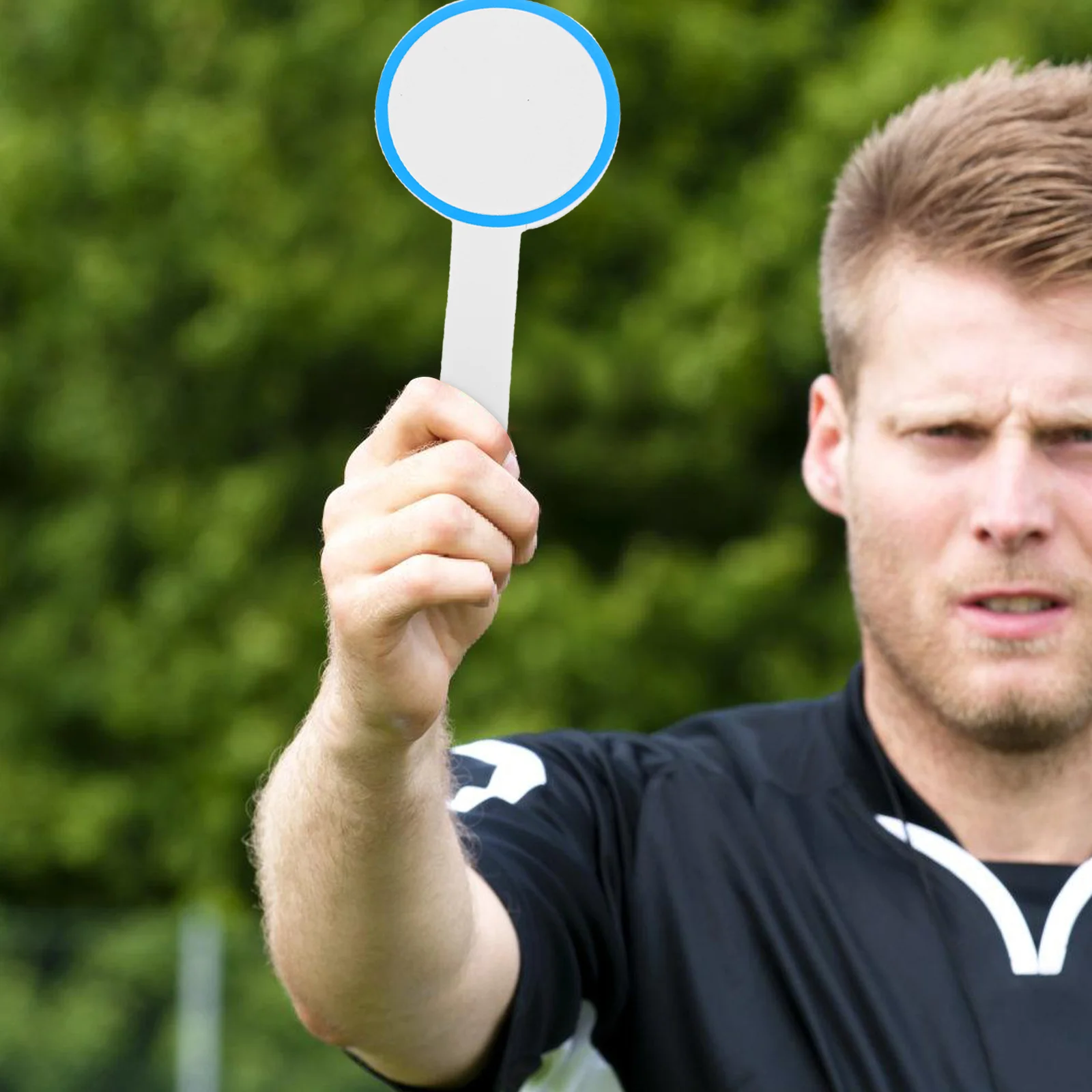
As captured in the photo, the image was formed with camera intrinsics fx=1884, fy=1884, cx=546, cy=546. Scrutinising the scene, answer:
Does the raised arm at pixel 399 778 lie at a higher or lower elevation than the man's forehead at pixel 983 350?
lower

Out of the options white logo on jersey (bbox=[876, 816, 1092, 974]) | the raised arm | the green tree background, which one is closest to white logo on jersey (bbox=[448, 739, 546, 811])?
the raised arm

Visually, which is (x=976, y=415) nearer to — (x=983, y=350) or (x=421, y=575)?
(x=983, y=350)

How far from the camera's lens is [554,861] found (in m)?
2.30

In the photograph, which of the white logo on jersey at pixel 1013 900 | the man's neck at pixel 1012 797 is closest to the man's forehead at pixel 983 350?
the man's neck at pixel 1012 797

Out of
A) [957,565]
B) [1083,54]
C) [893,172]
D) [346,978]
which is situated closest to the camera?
[346,978]

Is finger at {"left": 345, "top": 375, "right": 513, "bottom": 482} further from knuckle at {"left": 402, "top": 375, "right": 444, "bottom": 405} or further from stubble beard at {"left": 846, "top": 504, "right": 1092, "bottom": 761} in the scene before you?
stubble beard at {"left": 846, "top": 504, "right": 1092, "bottom": 761}

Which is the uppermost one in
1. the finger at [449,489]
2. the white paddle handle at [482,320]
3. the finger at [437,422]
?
the white paddle handle at [482,320]

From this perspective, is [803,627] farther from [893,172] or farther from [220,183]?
[893,172]

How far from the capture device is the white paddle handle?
68.4 inches

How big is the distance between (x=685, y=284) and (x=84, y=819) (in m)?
4.04

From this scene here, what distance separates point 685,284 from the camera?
30.3 feet

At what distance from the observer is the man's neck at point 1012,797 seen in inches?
97.8

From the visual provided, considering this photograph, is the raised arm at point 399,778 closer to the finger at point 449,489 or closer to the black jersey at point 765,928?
the finger at point 449,489

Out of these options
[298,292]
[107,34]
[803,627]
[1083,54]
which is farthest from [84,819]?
[1083,54]
